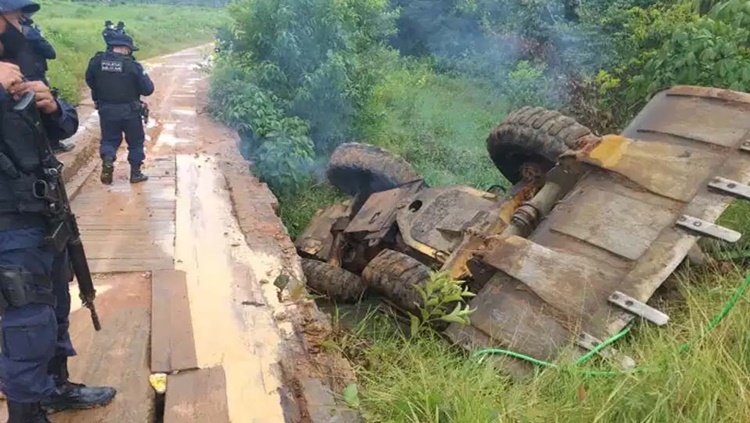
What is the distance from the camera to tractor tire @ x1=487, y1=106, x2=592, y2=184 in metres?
4.90

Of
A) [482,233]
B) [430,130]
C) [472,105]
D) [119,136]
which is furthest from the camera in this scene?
[472,105]

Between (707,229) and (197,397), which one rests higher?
(707,229)

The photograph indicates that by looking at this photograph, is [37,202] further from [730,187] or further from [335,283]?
[730,187]

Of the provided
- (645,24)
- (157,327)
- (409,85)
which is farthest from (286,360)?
(409,85)

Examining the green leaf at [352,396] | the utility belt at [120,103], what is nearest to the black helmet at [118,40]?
the utility belt at [120,103]

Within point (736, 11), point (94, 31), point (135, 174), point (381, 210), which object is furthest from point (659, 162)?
point (94, 31)

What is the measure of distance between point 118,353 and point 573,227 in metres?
2.71

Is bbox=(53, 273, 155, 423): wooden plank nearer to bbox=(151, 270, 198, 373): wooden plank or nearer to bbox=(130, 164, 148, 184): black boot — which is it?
bbox=(151, 270, 198, 373): wooden plank

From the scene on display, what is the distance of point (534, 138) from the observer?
5.05 metres

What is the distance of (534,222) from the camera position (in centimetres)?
446

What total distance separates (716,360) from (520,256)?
133 cm

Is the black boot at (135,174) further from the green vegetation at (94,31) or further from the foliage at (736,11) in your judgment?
the foliage at (736,11)

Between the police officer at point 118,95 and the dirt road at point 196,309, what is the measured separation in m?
0.29

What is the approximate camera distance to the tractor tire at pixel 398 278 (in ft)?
14.4
